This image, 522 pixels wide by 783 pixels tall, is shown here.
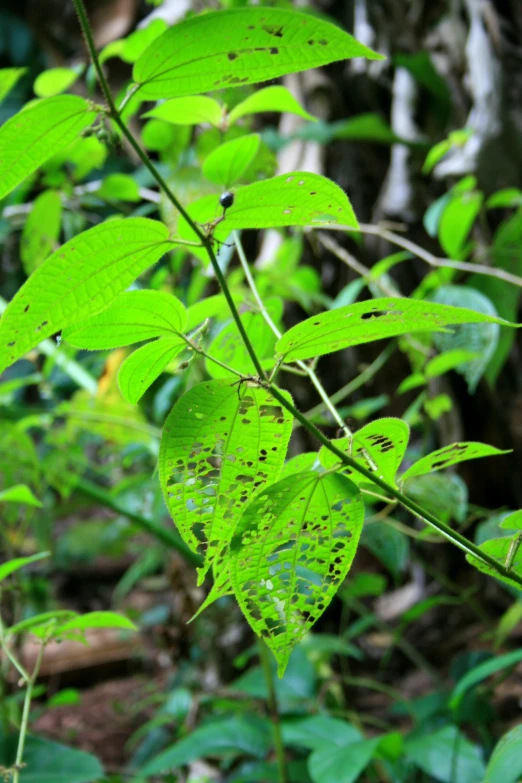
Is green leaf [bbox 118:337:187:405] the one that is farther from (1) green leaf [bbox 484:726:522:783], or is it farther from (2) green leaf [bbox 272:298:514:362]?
(1) green leaf [bbox 484:726:522:783]

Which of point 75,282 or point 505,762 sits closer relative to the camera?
point 75,282

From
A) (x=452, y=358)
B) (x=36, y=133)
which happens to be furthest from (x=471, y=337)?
(x=36, y=133)

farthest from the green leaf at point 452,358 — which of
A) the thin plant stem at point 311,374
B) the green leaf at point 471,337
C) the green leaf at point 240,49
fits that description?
the green leaf at point 240,49

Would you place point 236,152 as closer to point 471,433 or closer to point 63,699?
point 63,699

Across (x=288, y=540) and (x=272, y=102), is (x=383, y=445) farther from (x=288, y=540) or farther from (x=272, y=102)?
(x=272, y=102)

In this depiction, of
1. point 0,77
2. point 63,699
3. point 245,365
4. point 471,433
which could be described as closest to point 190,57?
point 245,365

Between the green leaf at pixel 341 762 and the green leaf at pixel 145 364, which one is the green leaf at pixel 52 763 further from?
the green leaf at pixel 145 364

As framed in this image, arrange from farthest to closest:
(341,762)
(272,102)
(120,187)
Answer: (120,187) → (341,762) → (272,102)
